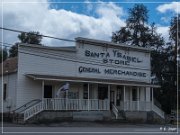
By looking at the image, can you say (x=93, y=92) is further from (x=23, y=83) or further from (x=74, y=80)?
(x=23, y=83)

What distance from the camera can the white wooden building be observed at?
36.3 m

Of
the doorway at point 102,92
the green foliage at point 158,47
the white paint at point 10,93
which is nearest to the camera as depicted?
the white paint at point 10,93

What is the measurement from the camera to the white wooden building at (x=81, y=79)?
36281 millimetres

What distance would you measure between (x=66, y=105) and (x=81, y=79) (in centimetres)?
287

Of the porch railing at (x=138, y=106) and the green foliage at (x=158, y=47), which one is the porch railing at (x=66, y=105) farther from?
the green foliage at (x=158, y=47)

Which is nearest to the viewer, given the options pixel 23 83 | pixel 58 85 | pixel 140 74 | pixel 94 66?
pixel 23 83

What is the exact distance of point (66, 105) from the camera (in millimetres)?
37094

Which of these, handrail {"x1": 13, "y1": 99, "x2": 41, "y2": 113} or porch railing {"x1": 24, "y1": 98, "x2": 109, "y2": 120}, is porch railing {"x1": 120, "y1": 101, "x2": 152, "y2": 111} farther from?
handrail {"x1": 13, "y1": 99, "x2": 41, "y2": 113}

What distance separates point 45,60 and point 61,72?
193cm

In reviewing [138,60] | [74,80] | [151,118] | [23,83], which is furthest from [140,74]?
[23,83]

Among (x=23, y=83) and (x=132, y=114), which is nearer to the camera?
(x=23, y=83)

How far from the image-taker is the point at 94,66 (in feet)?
136

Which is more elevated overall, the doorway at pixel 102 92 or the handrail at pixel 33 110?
the doorway at pixel 102 92

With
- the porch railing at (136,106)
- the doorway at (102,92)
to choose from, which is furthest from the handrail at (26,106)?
the porch railing at (136,106)
